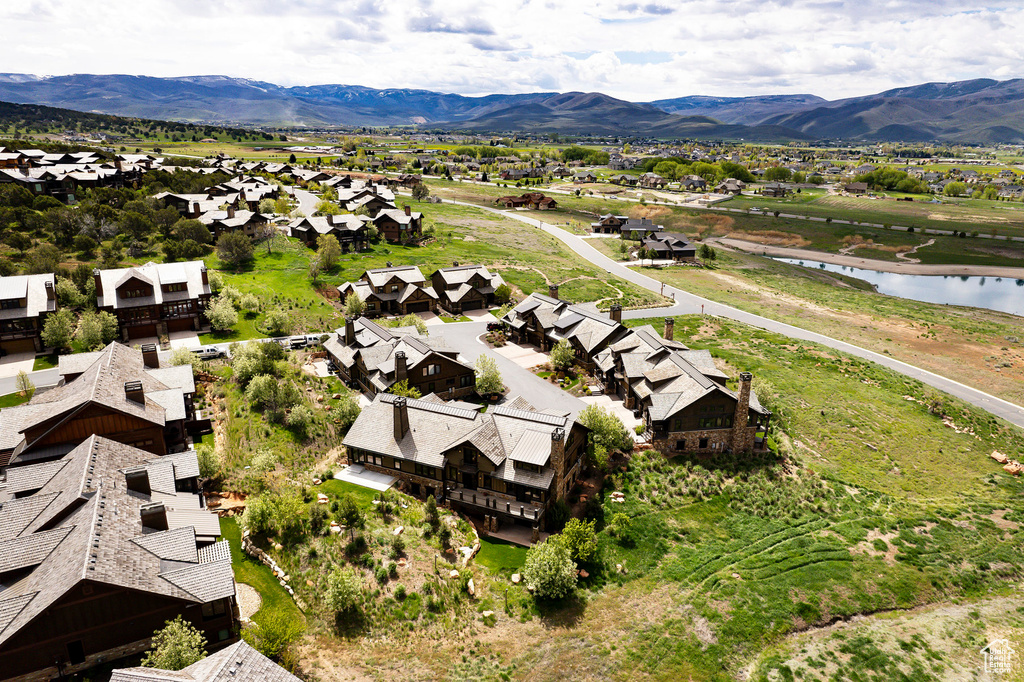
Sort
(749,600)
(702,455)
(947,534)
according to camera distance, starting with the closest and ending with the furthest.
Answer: (749,600)
(947,534)
(702,455)

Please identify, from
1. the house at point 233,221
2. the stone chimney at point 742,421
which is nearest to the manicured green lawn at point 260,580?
the stone chimney at point 742,421

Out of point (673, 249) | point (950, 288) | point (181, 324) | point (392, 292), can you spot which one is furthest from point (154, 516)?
point (950, 288)

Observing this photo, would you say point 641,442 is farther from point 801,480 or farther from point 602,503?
point 801,480

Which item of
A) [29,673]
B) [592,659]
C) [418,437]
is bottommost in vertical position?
[592,659]

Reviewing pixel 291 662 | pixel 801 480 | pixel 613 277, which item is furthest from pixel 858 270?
pixel 291 662

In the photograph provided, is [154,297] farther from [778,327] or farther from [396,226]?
[778,327]
